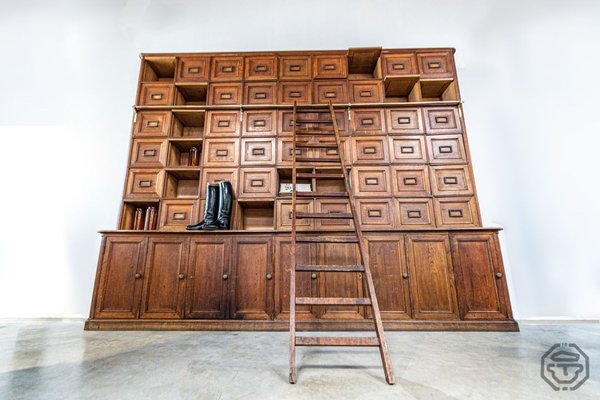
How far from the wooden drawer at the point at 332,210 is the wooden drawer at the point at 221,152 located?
1.11 metres

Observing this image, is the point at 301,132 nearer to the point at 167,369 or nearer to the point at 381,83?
the point at 381,83

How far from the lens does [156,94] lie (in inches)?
132

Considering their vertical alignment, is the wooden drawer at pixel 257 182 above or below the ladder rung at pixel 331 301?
above

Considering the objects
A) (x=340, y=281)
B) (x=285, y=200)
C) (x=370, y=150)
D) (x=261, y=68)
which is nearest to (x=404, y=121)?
(x=370, y=150)

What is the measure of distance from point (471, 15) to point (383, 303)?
3.88m

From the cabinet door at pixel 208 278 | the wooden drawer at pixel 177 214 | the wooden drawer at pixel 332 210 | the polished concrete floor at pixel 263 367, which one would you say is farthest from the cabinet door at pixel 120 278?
the wooden drawer at pixel 332 210

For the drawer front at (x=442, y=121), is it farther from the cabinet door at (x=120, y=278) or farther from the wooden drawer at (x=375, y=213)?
the cabinet door at (x=120, y=278)

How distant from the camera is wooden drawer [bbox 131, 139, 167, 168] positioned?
309 cm

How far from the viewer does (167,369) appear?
146cm

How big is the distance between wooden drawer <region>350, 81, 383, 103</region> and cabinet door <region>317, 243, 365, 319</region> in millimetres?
1859

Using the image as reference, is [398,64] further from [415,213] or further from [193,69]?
[193,69]

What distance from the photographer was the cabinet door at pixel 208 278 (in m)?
2.46

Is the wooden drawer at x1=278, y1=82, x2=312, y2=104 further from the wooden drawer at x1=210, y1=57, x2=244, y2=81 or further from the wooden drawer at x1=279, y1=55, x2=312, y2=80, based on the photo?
the wooden drawer at x1=210, y1=57, x2=244, y2=81

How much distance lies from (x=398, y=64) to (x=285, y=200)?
7.54 feet
